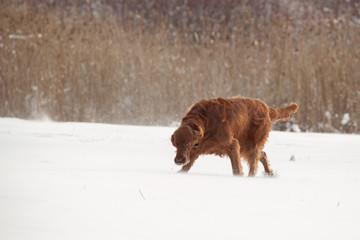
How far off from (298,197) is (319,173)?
1551mm

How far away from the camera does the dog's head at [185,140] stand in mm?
3719

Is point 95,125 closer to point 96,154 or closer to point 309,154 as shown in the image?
point 96,154

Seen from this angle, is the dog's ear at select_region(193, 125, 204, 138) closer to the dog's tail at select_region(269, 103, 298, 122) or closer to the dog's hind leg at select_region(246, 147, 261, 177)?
the dog's hind leg at select_region(246, 147, 261, 177)

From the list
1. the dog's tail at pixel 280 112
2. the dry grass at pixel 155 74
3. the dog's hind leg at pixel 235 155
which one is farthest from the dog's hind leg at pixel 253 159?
the dry grass at pixel 155 74

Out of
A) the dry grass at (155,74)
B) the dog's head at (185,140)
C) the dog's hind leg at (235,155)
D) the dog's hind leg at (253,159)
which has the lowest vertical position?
the dry grass at (155,74)

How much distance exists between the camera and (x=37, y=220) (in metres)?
2.21

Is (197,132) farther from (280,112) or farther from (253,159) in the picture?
(280,112)

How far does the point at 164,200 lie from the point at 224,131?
3.96 feet

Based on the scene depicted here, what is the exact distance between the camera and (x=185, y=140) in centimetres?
373

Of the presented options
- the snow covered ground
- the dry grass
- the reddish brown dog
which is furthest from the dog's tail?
the dry grass

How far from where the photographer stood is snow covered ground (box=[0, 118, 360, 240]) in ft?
7.29

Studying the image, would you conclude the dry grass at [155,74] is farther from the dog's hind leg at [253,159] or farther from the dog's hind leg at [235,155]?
A: the dog's hind leg at [235,155]

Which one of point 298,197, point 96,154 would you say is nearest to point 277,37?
point 96,154

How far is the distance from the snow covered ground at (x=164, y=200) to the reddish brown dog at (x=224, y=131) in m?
0.24
